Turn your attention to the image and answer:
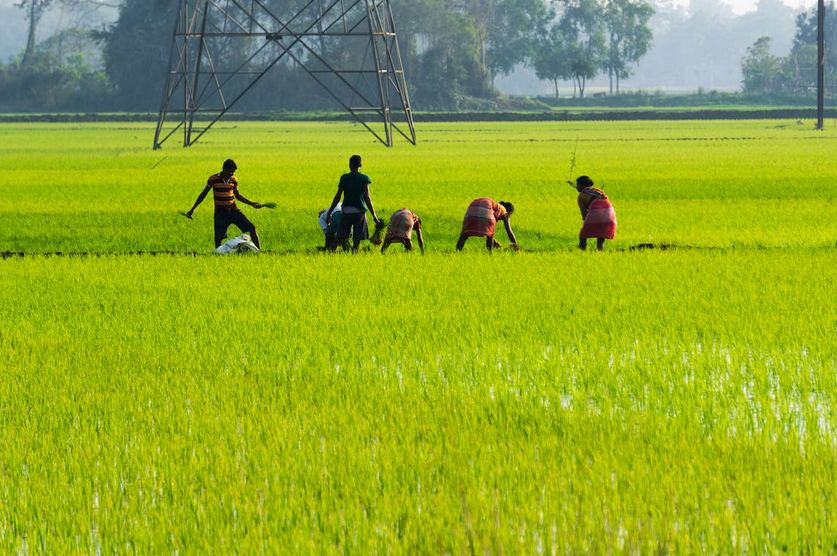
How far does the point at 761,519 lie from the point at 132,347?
15.5 feet

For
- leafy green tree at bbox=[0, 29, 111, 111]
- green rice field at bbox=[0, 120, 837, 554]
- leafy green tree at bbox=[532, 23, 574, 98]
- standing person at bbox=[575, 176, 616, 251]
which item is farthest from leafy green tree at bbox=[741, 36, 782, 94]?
standing person at bbox=[575, 176, 616, 251]

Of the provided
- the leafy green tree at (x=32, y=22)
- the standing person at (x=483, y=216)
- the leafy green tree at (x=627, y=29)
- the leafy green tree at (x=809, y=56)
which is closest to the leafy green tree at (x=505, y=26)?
the leafy green tree at (x=627, y=29)

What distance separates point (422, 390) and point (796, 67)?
83.8 m

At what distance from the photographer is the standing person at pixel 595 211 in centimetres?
1267

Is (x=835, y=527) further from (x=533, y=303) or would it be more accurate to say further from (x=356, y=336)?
(x=533, y=303)

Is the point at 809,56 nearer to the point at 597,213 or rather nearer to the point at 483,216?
the point at 597,213

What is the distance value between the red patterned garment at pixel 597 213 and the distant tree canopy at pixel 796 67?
246ft

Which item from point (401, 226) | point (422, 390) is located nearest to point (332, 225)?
point (401, 226)

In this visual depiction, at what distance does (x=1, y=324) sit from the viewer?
9219 millimetres

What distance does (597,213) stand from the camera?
12789 millimetres

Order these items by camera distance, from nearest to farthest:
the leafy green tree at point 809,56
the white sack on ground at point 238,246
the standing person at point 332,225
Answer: the standing person at point 332,225, the white sack on ground at point 238,246, the leafy green tree at point 809,56

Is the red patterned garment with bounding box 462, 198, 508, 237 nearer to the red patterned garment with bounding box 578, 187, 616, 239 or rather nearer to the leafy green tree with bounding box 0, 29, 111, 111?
the red patterned garment with bounding box 578, 187, 616, 239

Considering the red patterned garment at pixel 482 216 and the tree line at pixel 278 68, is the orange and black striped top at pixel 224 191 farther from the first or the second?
the tree line at pixel 278 68

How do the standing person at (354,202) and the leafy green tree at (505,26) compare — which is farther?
the leafy green tree at (505,26)
